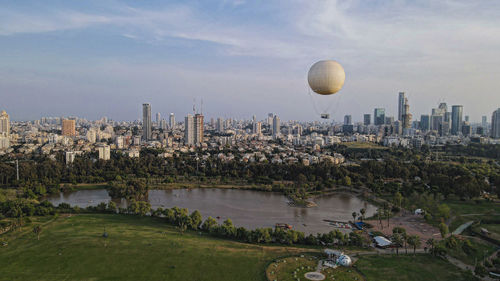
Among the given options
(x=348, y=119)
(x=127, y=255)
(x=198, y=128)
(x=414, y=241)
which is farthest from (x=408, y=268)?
(x=348, y=119)

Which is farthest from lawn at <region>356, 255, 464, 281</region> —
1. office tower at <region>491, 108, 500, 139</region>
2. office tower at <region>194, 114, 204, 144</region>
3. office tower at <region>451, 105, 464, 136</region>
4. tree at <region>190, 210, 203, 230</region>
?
office tower at <region>451, 105, 464, 136</region>

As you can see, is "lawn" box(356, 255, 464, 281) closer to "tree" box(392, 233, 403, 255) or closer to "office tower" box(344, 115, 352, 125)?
"tree" box(392, 233, 403, 255)

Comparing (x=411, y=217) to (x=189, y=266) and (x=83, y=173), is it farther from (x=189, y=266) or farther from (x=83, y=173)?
(x=83, y=173)

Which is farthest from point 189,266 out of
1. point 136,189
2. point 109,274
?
point 136,189

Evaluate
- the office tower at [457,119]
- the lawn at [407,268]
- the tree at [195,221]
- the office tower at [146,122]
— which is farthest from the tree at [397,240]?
the office tower at [457,119]

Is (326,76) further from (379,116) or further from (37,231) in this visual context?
(379,116)

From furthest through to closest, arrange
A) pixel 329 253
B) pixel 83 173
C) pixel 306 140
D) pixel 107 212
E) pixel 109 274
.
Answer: pixel 306 140 < pixel 83 173 < pixel 107 212 < pixel 329 253 < pixel 109 274
